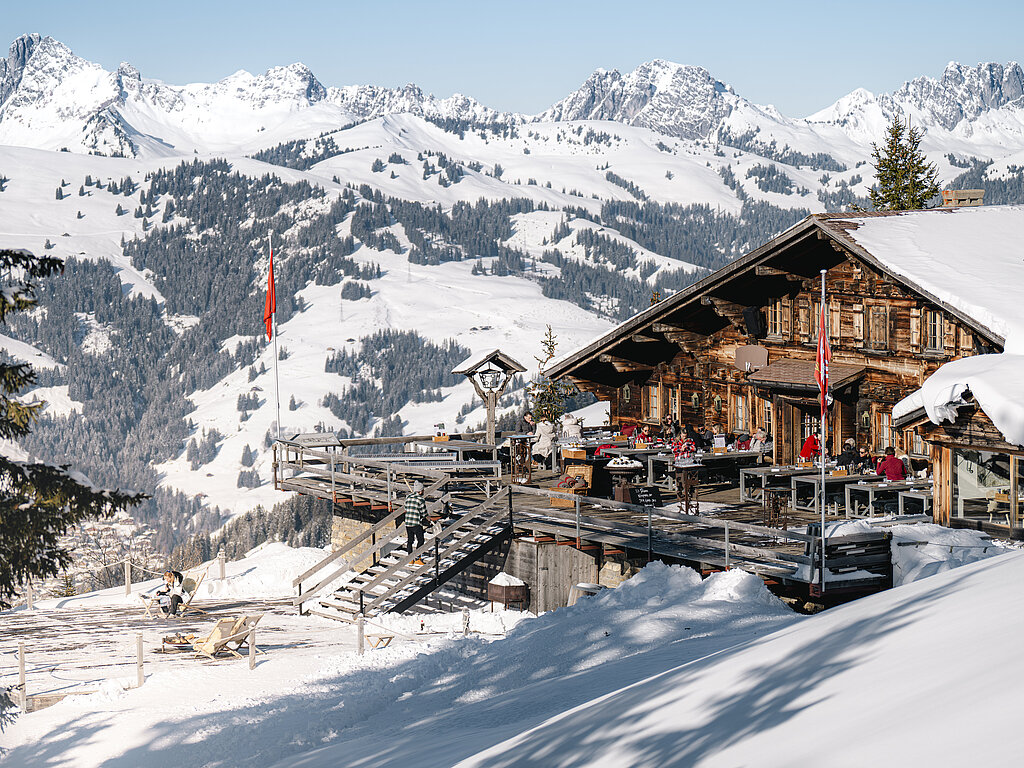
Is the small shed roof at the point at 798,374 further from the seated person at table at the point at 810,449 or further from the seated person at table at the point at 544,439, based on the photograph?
the seated person at table at the point at 544,439

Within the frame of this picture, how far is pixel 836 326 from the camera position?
25.9m

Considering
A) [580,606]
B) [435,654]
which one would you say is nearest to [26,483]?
[435,654]

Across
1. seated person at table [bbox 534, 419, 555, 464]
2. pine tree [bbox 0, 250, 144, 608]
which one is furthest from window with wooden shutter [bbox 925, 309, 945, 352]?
pine tree [bbox 0, 250, 144, 608]

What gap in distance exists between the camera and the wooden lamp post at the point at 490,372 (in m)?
29.8

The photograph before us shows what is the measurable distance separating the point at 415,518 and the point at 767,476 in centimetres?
710

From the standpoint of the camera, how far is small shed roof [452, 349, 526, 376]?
2966 cm

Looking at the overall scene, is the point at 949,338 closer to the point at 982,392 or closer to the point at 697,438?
the point at 982,392

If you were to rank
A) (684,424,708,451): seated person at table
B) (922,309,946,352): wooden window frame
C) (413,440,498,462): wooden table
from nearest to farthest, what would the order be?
(922,309,946,352): wooden window frame
(684,424,708,451): seated person at table
(413,440,498,462): wooden table

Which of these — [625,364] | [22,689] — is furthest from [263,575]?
[22,689]

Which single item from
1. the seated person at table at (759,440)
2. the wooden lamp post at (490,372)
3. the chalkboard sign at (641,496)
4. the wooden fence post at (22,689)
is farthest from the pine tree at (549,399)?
the wooden fence post at (22,689)

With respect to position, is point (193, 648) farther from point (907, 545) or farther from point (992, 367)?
point (992, 367)

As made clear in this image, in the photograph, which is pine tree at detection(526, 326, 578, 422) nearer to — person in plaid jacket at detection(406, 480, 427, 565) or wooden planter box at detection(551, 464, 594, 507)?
wooden planter box at detection(551, 464, 594, 507)

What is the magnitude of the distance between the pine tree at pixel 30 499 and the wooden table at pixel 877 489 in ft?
40.8

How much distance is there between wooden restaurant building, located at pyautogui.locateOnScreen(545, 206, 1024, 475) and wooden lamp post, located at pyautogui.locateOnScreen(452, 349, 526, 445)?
179 centimetres
